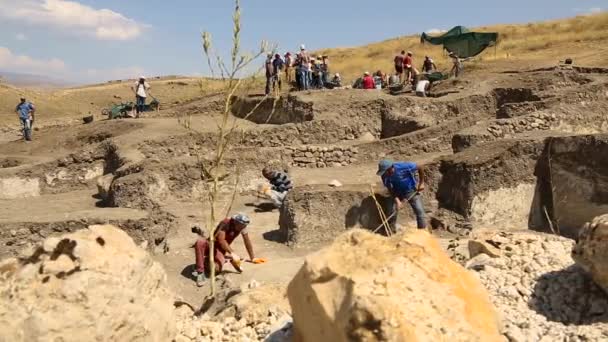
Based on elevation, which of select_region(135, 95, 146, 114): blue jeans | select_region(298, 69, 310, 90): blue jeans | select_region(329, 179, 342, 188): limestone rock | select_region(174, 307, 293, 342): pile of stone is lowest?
select_region(329, 179, 342, 188): limestone rock

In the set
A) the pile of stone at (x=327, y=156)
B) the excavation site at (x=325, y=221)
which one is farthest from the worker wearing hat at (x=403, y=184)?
the pile of stone at (x=327, y=156)

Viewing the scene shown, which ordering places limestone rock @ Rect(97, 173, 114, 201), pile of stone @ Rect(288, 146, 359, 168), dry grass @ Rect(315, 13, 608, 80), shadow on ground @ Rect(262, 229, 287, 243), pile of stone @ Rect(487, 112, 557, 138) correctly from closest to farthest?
1. shadow on ground @ Rect(262, 229, 287, 243)
2. pile of stone @ Rect(487, 112, 557, 138)
3. limestone rock @ Rect(97, 173, 114, 201)
4. pile of stone @ Rect(288, 146, 359, 168)
5. dry grass @ Rect(315, 13, 608, 80)

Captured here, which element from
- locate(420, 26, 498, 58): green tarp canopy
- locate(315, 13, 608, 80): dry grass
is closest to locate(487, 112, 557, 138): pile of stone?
locate(315, 13, 608, 80): dry grass

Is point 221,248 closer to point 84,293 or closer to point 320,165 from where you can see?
point 84,293

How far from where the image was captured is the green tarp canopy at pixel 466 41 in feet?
70.7

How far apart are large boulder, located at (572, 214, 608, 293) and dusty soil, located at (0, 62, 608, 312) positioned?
362cm

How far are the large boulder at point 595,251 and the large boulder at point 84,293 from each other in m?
2.63

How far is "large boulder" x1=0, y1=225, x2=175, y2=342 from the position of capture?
3.01 m

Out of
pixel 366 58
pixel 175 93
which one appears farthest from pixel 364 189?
pixel 366 58

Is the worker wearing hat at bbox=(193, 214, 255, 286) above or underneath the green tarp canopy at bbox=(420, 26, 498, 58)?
underneath

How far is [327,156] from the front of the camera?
42.2 ft

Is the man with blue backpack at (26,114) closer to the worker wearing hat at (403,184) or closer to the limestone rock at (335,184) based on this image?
the limestone rock at (335,184)

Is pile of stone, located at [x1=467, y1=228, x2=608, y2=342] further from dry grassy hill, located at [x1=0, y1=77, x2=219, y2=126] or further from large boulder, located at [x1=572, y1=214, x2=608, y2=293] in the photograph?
dry grassy hill, located at [x1=0, y1=77, x2=219, y2=126]

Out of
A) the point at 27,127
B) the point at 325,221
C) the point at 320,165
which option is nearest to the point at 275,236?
the point at 325,221
